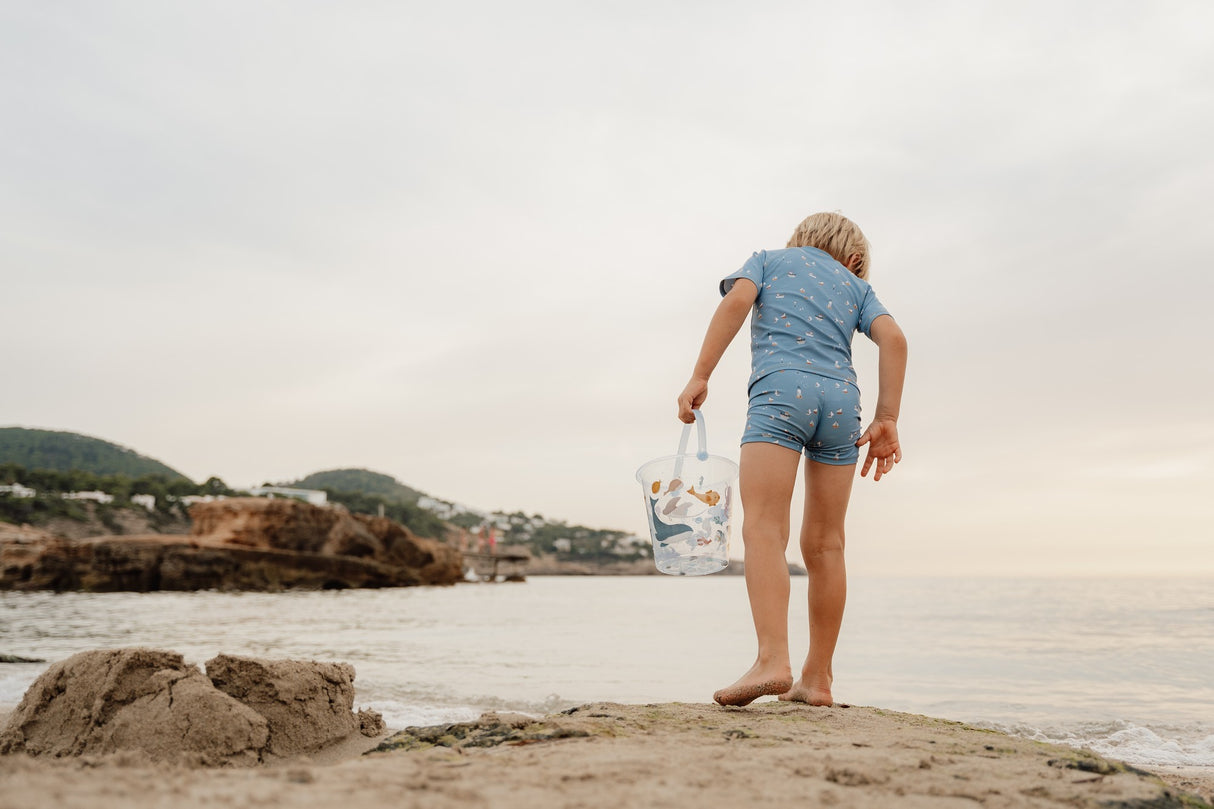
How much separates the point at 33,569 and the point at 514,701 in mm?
26978

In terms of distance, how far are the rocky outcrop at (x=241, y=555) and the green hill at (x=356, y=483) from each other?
4430 cm

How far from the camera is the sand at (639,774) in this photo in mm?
1116

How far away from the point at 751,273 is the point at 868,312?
481 mm

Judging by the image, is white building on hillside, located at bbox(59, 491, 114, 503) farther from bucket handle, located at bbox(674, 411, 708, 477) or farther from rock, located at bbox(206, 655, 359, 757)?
bucket handle, located at bbox(674, 411, 708, 477)

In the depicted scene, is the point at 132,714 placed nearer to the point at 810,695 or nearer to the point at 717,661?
the point at 810,695

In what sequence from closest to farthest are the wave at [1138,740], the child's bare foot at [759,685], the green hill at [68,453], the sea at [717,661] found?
1. the child's bare foot at [759,685]
2. the wave at [1138,740]
3. the sea at [717,661]
4. the green hill at [68,453]

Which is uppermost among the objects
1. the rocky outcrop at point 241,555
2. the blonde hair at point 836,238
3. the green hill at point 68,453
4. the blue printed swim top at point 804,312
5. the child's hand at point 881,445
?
the green hill at point 68,453

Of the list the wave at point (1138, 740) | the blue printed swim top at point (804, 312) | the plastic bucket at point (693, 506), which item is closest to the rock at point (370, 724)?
the plastic bucket at point (693, 506)

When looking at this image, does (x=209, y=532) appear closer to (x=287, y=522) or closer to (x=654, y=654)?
(x=287, y=522)

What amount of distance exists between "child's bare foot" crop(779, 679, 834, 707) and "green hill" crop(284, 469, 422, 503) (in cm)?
7449

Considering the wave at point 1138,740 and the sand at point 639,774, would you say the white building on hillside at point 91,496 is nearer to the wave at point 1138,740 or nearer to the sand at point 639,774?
the wave at point 1138,740

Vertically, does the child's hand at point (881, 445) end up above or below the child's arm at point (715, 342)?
below

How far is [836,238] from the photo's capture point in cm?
308

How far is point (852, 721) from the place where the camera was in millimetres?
2340
